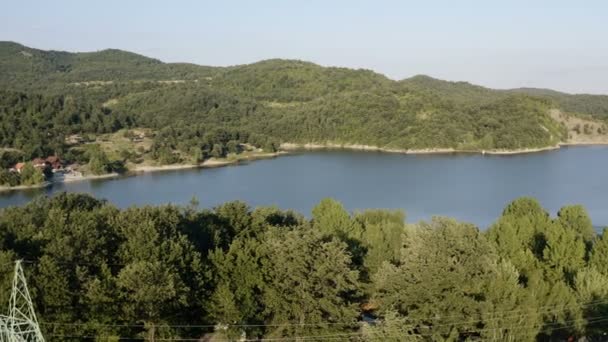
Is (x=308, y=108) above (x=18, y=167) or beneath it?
above

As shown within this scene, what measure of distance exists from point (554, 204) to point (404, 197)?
27.1 ft

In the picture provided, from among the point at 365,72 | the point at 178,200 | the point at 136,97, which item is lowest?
the point at 178,200

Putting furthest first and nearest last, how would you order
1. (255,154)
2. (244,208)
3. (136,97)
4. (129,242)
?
(136,97), (255,154), (244,208), (129,242)

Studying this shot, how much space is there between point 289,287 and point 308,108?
70479mm

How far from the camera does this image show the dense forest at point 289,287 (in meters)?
9.88

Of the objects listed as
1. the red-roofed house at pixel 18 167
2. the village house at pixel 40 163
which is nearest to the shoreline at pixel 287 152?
the village house at pixel 40 163

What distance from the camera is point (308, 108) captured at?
80562 mm

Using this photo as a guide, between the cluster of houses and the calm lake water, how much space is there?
3.24 metres

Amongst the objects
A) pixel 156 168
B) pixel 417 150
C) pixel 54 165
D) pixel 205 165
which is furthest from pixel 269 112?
pixel 54 165

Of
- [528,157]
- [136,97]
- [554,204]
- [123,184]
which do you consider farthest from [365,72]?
[554,204]

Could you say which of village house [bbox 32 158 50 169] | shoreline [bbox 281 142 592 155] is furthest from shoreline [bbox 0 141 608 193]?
village house [bbox 32 158 50 169]

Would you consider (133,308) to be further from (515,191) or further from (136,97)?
(136,97)

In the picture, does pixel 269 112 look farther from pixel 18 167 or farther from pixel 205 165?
pixel 18 167

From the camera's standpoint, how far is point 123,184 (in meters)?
44.0
